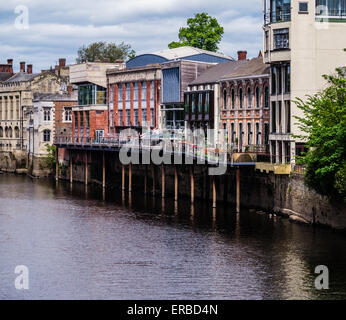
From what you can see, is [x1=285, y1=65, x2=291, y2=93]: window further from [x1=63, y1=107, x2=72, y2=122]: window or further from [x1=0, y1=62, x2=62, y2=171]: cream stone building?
[x1=0, y1=62, x2=62, y2=171]: cream stone building

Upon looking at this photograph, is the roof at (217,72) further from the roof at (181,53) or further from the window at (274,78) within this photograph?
the window at (274,78)

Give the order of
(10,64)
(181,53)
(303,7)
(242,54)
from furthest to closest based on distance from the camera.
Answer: (10,64) < (181,53) < (242,54) < (303,7)

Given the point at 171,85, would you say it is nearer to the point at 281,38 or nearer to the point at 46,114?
the point at 281,38

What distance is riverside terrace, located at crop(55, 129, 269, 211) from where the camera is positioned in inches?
2448

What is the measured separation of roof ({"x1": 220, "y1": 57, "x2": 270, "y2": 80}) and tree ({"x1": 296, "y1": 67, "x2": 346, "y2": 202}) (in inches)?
672

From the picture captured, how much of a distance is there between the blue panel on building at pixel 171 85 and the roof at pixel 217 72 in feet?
7.77

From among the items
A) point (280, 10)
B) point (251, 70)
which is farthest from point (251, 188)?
point (280, 10)

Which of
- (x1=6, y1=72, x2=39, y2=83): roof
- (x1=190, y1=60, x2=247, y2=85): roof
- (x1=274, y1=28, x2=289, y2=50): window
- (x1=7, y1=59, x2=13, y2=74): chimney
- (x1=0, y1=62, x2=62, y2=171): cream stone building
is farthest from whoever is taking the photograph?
(x1=7, y1=59, x2=13, y2=74): chimney

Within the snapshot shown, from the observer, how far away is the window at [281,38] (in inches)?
2361

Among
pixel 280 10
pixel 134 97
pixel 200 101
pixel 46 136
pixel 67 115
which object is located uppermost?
pixel 280 10

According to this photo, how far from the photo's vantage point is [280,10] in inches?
2386

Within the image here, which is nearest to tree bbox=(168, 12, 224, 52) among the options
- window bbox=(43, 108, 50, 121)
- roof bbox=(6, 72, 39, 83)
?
window bbox=(43, 108, 50, 121)

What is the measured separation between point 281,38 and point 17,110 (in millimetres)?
72217
